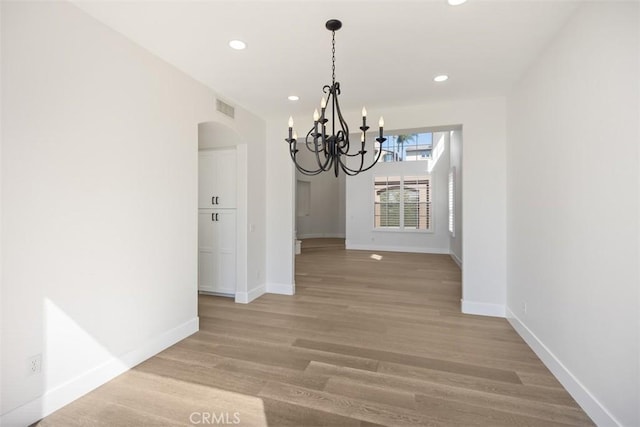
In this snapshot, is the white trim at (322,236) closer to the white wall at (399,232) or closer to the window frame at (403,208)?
the white wall at (399,232)

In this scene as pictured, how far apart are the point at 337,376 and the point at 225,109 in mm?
3191

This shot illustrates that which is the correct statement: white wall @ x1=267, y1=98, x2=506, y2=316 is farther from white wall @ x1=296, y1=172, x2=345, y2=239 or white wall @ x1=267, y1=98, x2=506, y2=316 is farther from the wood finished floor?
white wall @ x1=296, y1=172, x2=345, y2=239

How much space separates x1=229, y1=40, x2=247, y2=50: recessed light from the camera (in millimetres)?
2413

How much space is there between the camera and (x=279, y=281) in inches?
183

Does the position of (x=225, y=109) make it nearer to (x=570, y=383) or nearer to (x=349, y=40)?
(x=349, y=40)

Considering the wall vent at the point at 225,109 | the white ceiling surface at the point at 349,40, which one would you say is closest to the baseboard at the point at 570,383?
the white ceiling surface at the point at 349,40

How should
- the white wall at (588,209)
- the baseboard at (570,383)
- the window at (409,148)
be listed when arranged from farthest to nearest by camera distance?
the window at (409,148), the baseboard at (570,383), the white wall at (588,209)

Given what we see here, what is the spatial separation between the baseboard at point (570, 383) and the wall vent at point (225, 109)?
4.10m

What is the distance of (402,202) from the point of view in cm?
959

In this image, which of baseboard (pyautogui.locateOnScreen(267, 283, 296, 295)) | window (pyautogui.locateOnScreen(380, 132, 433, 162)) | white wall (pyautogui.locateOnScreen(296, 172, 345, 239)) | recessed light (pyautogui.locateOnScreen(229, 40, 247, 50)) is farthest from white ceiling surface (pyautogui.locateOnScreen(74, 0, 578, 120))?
white wall (pyautogui.locateOnScreen(296, 172, 345, 239))

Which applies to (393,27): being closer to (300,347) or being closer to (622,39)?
(622,39)

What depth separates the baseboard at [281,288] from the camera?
4609 millimetres

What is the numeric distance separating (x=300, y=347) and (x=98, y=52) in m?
2.99

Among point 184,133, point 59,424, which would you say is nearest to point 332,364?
point 59,424
